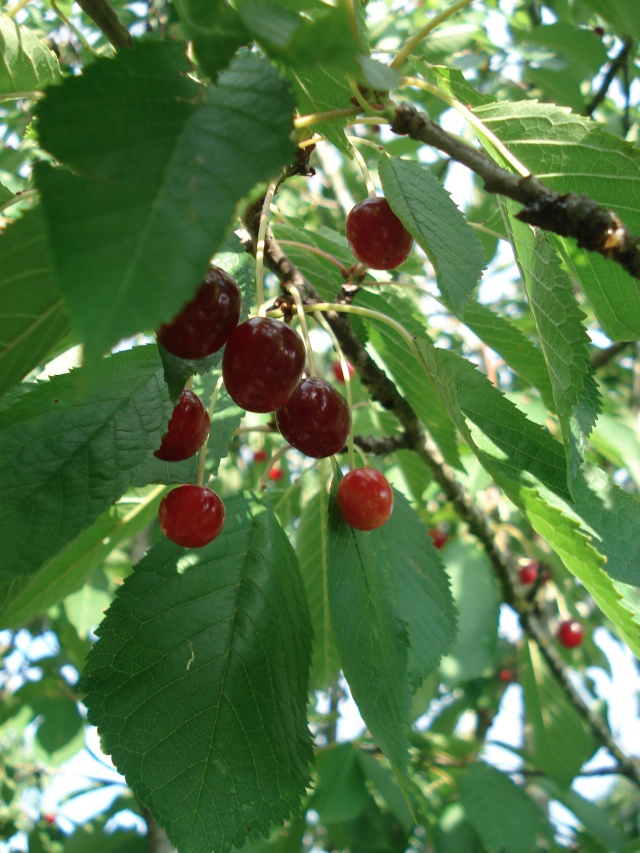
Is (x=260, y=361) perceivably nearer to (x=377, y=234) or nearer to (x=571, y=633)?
(x=377, y=234)

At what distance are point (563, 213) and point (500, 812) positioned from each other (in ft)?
10.6

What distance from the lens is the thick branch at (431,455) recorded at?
157 cm

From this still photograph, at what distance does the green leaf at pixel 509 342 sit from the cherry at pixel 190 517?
956 mm

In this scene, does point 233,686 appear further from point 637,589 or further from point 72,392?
point 637,589

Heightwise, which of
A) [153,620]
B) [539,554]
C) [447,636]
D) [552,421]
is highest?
[153,620]

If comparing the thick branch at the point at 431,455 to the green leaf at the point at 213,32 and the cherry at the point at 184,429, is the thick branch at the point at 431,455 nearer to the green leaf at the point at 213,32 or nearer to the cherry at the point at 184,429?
the cherry at the point at 184,429

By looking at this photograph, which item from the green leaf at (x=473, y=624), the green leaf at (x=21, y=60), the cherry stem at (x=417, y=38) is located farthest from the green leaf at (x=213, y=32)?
the green leaf at (x=473, y=624)

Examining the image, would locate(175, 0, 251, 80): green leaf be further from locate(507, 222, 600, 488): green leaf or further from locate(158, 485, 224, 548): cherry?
locate(158, 485, 224, 548): cherry

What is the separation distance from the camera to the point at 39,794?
8.22m

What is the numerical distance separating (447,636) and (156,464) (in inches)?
36.4

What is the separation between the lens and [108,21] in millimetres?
1241

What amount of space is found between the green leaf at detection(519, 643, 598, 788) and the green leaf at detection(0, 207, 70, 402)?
345 cm

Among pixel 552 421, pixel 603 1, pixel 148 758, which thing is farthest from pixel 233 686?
pixel 552 421

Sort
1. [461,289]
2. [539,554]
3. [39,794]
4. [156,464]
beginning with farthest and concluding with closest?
[39,794]
[539,554]
[156,464]
[461,289]
